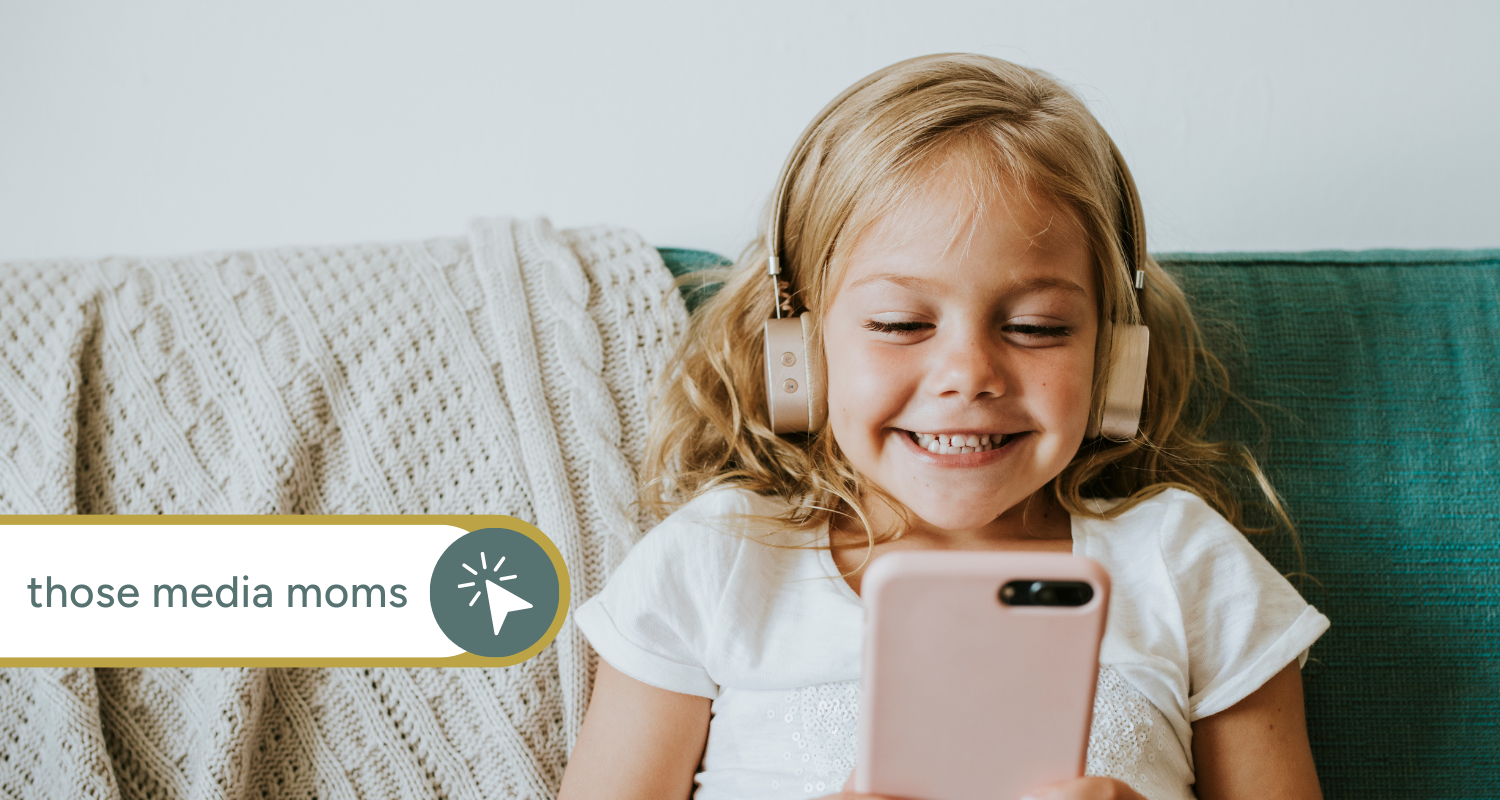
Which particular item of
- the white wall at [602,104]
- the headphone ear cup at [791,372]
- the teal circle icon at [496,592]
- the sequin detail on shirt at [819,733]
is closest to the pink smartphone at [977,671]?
the sequin detail on shirt at [819,733]

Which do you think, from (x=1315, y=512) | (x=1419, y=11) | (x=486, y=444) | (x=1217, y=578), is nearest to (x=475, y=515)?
(x=486, y=444)

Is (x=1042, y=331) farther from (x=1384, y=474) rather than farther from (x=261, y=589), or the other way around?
(x=261, y=589)

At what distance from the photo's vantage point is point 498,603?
2.70 ft

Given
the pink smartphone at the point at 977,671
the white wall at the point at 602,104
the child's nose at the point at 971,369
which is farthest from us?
the white wall at the point at 602,104

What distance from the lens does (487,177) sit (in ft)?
3.60

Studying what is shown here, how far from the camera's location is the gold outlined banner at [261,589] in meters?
0.78

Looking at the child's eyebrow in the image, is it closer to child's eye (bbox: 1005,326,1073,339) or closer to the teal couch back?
child's eye (bbox: 1005,326,1073,339)

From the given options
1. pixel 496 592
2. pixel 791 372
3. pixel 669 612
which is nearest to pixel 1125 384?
pixel 791 372

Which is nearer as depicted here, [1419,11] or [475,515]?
[475,515]

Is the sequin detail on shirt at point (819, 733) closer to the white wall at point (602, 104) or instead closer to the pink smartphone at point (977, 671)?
the pink smartphone at point (977, 671)

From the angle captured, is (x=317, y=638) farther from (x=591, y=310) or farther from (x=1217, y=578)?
(x=1217, y=578)

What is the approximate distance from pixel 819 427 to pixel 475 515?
0.32 meters

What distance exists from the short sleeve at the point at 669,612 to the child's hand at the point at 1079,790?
0.30 metres

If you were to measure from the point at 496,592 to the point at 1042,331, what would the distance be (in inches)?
20.0
